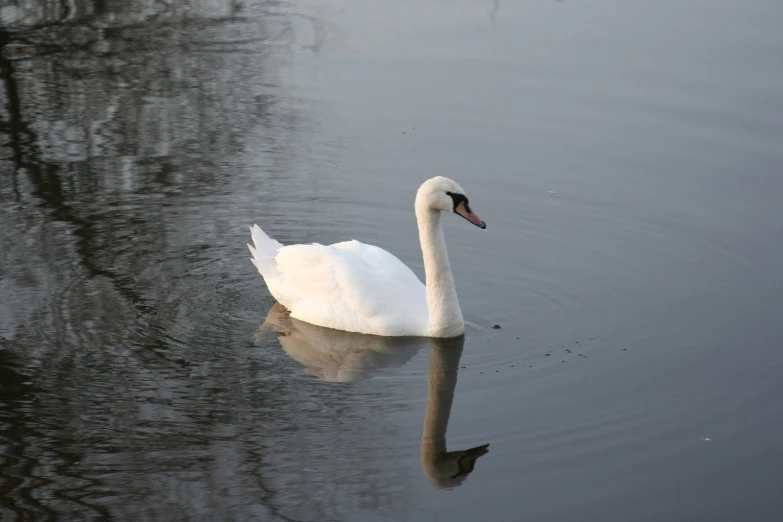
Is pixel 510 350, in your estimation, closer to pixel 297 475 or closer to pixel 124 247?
pixel 297 475

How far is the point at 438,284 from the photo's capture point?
9086 mm

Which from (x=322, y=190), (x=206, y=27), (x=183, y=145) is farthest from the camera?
(x=206, y=27)

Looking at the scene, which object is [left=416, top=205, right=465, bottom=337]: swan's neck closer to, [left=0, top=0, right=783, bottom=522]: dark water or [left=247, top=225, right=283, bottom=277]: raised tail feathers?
[left=0, top=0, right=783, bottom=522]: dark water

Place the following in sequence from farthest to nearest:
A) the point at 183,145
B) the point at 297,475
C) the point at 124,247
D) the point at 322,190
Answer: the point at 183,145, the point at 322,190, the point at 124,247, the point at 297,475

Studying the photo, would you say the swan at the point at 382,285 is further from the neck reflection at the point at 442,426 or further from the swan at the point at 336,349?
the neck reflection at the point at 442,426

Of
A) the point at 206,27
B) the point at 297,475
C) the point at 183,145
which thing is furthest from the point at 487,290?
the point at 206,27

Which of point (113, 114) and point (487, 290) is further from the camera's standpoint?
point (113, 114)

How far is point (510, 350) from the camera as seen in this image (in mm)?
8750

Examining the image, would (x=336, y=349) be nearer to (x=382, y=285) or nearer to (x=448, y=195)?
(x=382, y=285)

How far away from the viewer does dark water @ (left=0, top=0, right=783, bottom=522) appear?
7016 millimetres

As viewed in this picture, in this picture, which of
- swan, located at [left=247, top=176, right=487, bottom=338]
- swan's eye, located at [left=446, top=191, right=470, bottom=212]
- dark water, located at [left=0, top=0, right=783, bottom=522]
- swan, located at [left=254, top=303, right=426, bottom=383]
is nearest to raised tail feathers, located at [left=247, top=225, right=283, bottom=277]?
swan, located at [left=247, top=176, right=487, bottom=338]

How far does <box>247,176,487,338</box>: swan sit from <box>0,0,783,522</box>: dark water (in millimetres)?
180

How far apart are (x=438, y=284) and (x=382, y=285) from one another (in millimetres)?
435

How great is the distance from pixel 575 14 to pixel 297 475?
38.2 ft
